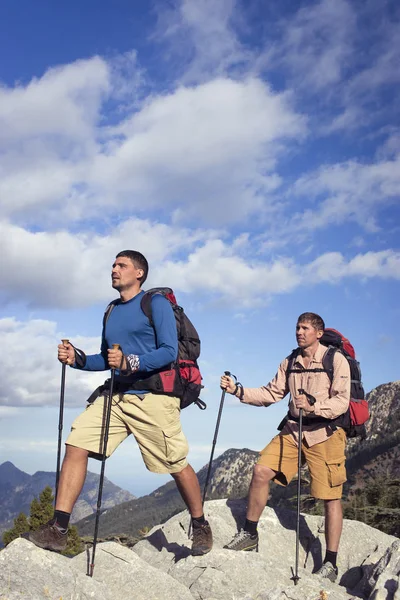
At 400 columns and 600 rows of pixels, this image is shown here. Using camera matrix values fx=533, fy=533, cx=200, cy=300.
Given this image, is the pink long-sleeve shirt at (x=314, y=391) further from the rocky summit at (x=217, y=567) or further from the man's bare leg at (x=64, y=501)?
the man's bare leg at (x=64, y=501)

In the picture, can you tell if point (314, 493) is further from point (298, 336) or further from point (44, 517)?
point (44, 517)

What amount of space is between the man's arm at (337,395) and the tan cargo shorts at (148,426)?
2.09m

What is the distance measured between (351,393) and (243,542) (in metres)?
2.61

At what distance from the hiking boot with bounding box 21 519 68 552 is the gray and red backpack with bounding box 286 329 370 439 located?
3803 millimetres

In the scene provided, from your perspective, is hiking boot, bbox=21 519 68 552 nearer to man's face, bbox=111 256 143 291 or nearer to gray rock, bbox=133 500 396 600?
gray rock, bbox=133 500 396 600

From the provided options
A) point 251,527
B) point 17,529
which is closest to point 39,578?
point 251,527

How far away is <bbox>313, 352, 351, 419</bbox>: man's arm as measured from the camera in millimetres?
7418

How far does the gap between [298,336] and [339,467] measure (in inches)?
76.8

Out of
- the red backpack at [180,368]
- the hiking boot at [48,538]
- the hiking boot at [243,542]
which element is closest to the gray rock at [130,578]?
the hiking boot at [48,538]

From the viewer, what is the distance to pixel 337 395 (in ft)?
24.7

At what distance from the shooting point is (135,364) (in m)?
6.14

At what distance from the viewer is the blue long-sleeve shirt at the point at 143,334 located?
6.25m

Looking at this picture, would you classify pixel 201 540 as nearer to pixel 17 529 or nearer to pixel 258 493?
pixel 258 493

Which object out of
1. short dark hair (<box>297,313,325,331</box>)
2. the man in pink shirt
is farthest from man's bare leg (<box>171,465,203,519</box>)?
short dark hair (<box>297,313,325,331</box>)
